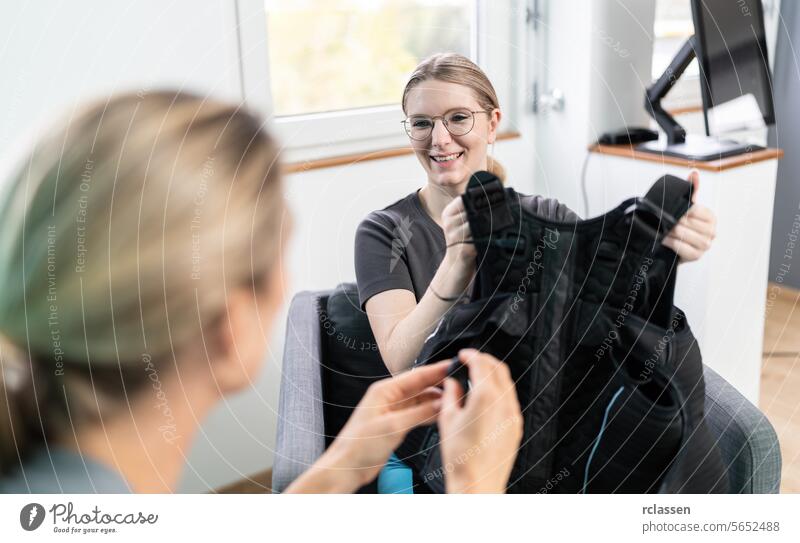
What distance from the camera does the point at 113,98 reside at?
1.90 feet

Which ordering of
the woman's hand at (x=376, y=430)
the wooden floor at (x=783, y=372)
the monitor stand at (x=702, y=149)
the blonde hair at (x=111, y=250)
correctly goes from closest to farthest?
the blonde hair at (x=111, y=250)
the woman's hand at (x=376, y=430)
the wooden floor at (x=783, y=372)
the monitor stand at (x=702, y=149)

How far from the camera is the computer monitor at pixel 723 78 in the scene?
34.6 inches

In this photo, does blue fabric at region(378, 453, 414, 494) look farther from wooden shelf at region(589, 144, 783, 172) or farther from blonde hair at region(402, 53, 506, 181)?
wooden shelf at region(589, 144, 783, 172)

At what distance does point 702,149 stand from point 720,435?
45 cm

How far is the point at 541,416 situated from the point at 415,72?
1.12 ft

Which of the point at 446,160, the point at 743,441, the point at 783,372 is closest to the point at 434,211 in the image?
the point at 446,160

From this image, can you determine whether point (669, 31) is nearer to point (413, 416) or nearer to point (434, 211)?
point (434, 211)

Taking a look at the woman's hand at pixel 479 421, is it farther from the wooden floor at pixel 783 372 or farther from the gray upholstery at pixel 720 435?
the wooden floor at pixel 783 372

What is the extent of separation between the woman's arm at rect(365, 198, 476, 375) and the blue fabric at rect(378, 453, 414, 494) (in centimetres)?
9

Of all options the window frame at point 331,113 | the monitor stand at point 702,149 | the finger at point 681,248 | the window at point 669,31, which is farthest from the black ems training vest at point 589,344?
the window at point 669,31

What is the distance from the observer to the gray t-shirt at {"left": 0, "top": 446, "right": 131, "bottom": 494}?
21.1 inches

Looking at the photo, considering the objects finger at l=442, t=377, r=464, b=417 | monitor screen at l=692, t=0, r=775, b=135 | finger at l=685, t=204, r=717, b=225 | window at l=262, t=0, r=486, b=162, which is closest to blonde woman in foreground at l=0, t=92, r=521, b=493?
finger at l=442, t=377, r=464, b=417

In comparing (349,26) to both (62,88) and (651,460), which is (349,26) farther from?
(651,460)
